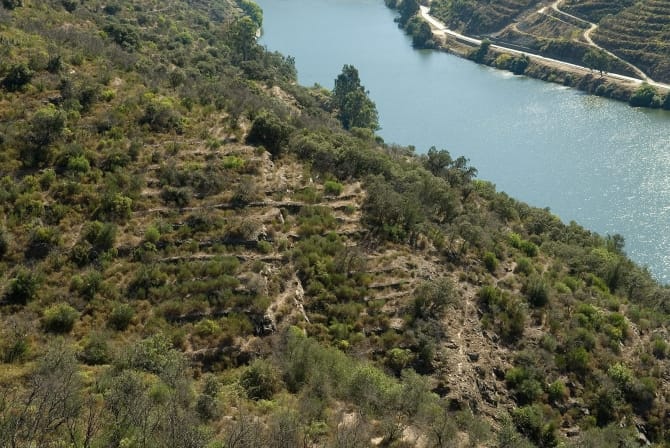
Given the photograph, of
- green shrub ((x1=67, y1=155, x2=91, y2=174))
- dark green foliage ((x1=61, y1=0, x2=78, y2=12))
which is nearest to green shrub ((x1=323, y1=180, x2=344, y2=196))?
green shrub ((x1=67, y1=155, x2=91, y2=174))

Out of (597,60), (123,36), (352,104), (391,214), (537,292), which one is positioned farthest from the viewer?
(597,60)

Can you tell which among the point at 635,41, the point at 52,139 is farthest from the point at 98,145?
the point at 635,41

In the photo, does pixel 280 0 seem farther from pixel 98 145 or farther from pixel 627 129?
pixel 98 145

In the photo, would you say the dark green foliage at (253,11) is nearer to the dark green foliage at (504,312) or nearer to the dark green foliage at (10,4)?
the dark green foliage at (10,4)

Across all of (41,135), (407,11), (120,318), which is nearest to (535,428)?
(120,318)

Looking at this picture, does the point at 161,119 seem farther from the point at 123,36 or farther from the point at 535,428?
the point at 535,428
